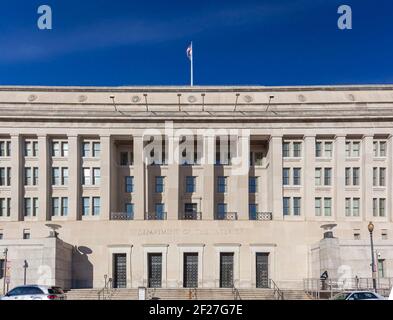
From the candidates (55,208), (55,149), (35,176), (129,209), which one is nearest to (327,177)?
(129,209)

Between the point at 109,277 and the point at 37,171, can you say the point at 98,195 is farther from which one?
the point at 109,277

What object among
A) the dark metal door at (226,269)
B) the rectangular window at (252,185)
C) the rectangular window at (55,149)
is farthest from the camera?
the rectangular window at (252,185)

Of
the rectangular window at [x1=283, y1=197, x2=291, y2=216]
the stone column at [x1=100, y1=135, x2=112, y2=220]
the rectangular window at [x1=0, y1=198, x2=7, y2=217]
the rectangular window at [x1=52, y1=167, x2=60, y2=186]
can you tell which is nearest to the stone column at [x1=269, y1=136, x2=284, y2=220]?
the rectangular window at [x1=283, y1=197, x2=291, y2=216]

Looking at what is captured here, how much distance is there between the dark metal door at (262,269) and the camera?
50.6 meters

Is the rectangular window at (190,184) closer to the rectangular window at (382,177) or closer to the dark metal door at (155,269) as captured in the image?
the dark metal door at (155,269)

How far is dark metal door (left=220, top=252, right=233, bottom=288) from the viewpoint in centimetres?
5031

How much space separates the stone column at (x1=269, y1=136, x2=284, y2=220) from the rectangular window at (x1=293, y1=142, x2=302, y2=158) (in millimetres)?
1798

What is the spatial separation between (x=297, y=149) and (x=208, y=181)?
388 inches

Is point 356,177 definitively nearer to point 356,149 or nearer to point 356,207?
point 356,149

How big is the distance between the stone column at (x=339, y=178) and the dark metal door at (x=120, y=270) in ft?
72.3

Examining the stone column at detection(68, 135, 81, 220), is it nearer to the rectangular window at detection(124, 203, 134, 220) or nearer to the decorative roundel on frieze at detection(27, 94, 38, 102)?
the rectangular window at detection(124, 203, 134, 220)

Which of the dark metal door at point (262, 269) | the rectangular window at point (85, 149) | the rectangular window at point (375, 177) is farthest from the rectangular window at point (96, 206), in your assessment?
the rectangular window at point (375, 177)
